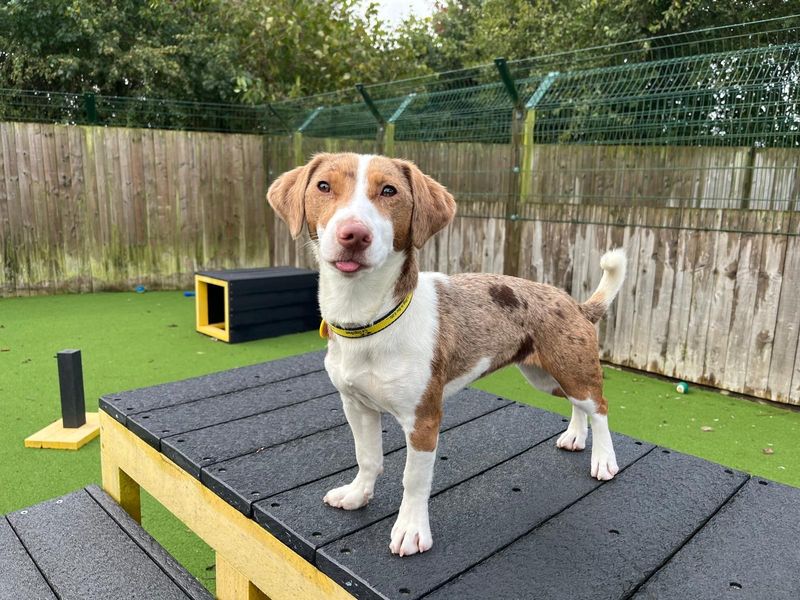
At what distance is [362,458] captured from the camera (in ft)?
6.29

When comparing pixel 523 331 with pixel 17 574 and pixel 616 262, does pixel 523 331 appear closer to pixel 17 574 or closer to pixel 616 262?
pixel 616 262

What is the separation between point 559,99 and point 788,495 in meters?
3.96

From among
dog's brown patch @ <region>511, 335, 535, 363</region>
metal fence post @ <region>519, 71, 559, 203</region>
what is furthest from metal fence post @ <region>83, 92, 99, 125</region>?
dog's brown patch @ <region>511, 335, 535, 363</region>

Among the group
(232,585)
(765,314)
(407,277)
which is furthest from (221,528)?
(765,314)

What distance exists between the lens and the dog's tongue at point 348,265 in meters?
1.49

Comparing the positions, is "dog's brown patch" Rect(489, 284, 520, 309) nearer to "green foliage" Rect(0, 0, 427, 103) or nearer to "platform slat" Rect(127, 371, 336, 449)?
"platform slat" Rect(127, 371, 336, 449)

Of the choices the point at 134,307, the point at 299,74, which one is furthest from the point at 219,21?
the point at 134,307

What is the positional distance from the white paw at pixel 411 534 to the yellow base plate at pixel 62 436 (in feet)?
7.76

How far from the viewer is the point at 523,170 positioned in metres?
5.34

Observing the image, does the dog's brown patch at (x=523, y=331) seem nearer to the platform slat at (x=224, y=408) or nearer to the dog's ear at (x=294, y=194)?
the dog's ear at (x=294, y=194)

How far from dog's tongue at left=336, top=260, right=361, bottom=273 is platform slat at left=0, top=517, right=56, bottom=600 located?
59.7 inches

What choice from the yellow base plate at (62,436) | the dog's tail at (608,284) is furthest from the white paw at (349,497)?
the yellow base plate at (62,436)

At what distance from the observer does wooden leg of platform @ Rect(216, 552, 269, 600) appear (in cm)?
190

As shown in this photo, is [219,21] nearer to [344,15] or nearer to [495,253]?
[344,15]
